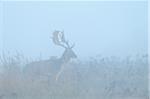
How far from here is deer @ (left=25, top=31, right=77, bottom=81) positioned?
3.46m

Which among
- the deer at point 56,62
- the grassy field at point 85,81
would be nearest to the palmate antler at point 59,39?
the deer at point 56,62

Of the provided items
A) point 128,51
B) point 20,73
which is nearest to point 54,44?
point 20,73

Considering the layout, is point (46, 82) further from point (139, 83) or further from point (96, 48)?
point (139, 83)

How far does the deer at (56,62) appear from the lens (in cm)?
346

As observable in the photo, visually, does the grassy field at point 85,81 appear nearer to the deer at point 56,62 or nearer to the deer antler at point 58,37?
the deer at point 56,62

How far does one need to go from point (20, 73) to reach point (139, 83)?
127 cm

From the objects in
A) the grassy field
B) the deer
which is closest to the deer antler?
the deer

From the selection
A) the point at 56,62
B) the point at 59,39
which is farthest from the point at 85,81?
the point at 59,39

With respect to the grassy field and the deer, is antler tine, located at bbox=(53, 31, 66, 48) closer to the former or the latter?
the deer

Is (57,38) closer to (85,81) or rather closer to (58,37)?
(58,37)

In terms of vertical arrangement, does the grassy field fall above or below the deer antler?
below

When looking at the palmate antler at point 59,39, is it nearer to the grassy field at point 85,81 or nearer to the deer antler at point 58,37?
the deer antler at point 58,37

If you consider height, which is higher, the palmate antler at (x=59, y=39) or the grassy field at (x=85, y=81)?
the palmate antler at (x=59, y=39)

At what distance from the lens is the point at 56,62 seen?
3.52m
